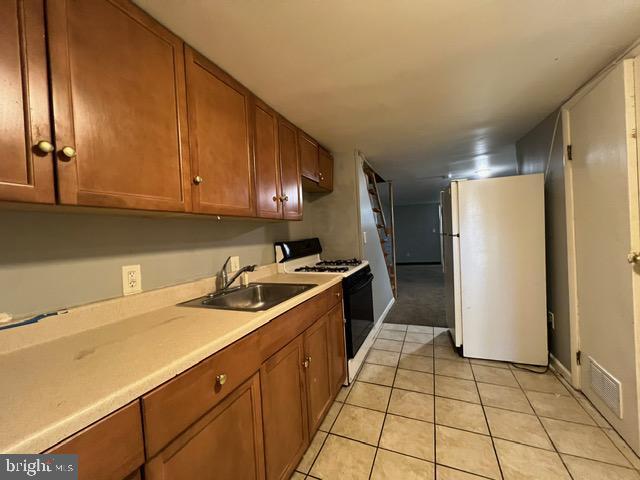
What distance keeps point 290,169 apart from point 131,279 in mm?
1233

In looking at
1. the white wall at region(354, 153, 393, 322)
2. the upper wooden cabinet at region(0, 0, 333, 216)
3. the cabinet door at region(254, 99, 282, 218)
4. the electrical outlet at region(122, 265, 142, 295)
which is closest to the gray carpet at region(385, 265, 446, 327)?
the white wall at region(354, 153, 393, 322)

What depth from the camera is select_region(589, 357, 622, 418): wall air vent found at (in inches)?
56.4

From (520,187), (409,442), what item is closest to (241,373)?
(409,442)

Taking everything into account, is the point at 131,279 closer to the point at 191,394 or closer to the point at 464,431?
the point at 191,394

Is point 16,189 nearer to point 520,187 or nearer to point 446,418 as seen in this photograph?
point 446,418

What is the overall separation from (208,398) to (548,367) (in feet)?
8.75

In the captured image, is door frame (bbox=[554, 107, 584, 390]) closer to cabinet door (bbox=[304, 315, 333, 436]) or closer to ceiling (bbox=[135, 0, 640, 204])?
ceiling (bbox=[135, 0, 640, 204])

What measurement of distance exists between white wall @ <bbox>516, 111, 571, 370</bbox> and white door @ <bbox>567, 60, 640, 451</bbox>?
17 centimetres

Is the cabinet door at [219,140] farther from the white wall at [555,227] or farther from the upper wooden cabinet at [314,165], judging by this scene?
the white wall at [555,227]

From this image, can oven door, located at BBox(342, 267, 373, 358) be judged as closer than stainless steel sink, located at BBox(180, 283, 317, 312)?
No

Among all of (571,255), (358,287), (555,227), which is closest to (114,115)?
(358,287)

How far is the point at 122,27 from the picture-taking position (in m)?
0.92

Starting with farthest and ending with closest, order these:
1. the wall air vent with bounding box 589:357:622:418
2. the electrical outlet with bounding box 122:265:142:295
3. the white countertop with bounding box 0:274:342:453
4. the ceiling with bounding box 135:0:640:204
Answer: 1. the wall air vent with bounding box 589:357:622:418
2. the electrical outlet with bounding box 122:265:142:295
3. the ceiling with bounding box 135:0:640:204
4. the white countertop with bounding box 0:274:342:453

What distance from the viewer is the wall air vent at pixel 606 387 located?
1434 mm
